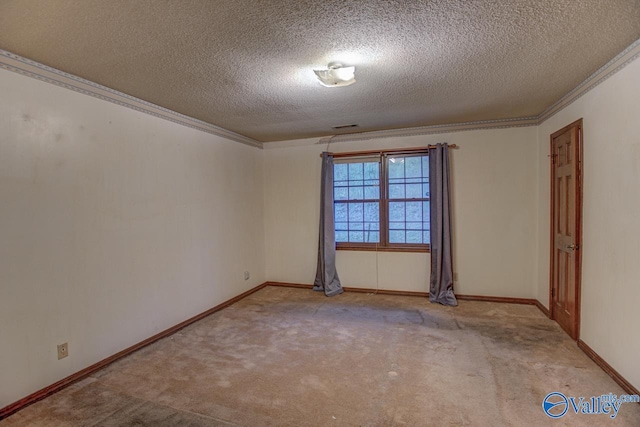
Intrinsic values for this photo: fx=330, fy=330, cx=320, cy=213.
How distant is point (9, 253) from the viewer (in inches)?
86.9

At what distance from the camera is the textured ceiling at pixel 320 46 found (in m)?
1.75

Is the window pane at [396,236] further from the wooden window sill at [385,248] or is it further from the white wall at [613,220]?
the white wall at [613,220]

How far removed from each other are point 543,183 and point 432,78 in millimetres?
2288

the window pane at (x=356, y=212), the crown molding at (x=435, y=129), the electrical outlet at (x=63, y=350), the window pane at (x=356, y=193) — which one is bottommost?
the electrical outlet at (x=63, y=350)

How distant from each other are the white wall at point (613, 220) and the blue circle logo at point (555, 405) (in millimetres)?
488

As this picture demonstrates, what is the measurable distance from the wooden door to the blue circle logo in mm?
1087

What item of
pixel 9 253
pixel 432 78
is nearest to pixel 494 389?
pixel 432 78

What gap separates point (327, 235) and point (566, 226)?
2885mm

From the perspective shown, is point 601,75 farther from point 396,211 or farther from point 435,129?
point 396,211

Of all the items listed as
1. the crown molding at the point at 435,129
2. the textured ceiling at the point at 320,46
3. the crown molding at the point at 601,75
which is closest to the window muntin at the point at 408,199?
the crown molding at the point at 435,129

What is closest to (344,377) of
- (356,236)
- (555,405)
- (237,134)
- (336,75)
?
(555,405)

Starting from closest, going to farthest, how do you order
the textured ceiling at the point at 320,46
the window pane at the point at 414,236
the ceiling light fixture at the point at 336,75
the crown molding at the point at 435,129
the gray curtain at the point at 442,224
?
1. the textured ceiling at the point at 320,46
2. the ceiling light fixture at the point at 336,75
3. the crown molding at the point at 435,129
4. the gray curtain at the point at 442,224
5. the window pane at the point at 414,236

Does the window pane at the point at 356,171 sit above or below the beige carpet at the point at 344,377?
above

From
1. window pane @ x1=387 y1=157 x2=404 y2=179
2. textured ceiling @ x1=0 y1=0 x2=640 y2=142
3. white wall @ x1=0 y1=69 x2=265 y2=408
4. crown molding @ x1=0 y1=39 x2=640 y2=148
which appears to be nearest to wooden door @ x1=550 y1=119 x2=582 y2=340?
crown molding @ x1=0 y1=39 x2=640 y2=148
